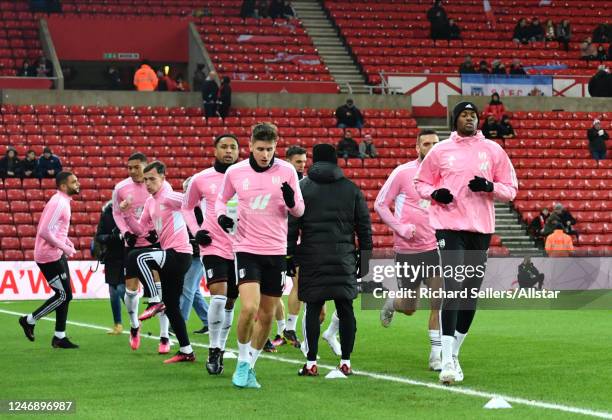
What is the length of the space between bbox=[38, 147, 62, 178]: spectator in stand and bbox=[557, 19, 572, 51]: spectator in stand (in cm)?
1839

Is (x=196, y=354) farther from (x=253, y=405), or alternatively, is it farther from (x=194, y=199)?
(x=253, y=405)

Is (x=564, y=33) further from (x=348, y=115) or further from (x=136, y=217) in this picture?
(x=136, y=217)

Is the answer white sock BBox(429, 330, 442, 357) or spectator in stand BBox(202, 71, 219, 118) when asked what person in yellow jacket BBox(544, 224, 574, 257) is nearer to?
spectator in stand BBox(202, 71, 219, 118)

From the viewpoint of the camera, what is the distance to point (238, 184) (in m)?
10.5

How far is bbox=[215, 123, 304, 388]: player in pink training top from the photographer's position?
33.9ft

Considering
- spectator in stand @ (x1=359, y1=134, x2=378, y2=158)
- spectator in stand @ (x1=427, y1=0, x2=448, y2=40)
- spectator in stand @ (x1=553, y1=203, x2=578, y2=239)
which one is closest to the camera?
spectator in stand @ (x1=553, y1=203, x2=578, y2=239)

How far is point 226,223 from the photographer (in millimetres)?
10391

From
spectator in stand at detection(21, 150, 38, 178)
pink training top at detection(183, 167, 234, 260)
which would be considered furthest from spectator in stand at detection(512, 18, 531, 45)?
pink training top at detection(183, 167, 234, 260)

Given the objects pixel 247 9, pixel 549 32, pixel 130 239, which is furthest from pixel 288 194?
pixel 549 32

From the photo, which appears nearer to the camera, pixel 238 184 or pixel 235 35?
pixel 238 184

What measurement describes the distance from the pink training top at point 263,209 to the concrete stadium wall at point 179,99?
23.3m

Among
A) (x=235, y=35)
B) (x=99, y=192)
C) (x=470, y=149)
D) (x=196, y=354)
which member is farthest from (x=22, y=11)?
(x=470, y=149)

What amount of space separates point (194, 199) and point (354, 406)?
3538 millimetres

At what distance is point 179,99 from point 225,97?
1718 millimetres
